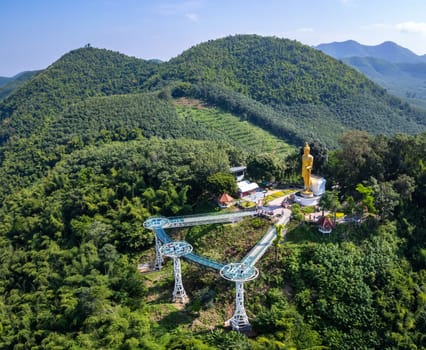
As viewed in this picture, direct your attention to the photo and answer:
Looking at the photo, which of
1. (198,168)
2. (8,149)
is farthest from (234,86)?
(198,168)

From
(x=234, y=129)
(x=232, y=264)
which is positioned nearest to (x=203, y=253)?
(x=232, y=264)

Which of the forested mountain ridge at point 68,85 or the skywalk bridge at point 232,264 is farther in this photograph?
the forested mountain ridge at point 68,85

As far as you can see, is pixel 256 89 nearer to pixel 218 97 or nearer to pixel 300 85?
pixel 300 85

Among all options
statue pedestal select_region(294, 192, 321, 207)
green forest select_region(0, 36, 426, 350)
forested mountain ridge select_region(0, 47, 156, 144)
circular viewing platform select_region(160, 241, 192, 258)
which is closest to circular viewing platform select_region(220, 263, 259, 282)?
green forest select_region(0, 36, 426, 350)

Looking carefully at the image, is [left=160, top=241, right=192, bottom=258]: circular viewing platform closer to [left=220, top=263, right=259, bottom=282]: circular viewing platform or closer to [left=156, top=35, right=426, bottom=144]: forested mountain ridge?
[left=220, top=263, right=259, bottom=282]: circular viewing platform

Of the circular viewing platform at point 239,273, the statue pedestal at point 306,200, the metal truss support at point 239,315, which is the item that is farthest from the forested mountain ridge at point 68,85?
the metal truss support at point 239,315

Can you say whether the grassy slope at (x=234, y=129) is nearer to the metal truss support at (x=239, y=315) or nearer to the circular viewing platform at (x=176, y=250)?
the circular viewing platform at (x=176, y=250)
